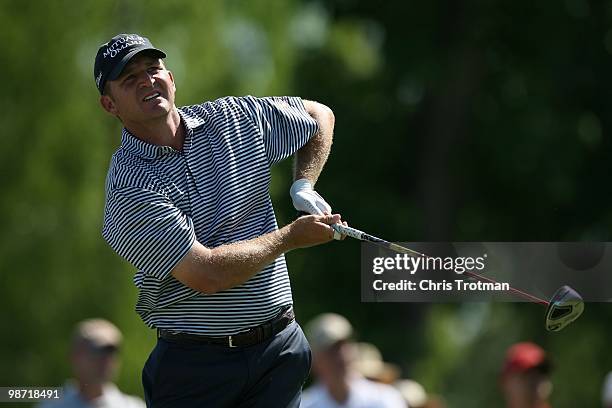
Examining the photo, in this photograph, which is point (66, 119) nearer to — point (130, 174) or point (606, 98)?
point (606, 98)

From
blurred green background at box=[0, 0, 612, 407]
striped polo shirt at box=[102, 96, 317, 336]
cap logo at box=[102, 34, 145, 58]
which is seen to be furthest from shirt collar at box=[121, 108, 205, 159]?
blurred green background at box=[0, 0, 612, 407]

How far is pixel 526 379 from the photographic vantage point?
6426 millimetres

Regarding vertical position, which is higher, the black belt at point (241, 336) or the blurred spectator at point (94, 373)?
the black belt at point (241, 336)

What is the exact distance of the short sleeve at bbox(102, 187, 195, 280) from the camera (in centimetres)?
474

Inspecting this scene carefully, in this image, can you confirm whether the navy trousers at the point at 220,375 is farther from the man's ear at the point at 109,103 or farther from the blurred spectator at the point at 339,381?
the blurred spectator at the point at 339,381

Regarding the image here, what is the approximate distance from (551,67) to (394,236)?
2.50 meters

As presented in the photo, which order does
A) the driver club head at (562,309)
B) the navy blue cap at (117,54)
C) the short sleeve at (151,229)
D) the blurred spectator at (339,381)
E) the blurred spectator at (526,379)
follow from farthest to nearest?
the blurred spectator at (339,381) < the blurred spectator at (526,379) < the driver club head at (562,309) < the navy blue cap at (117,54) < the short sleeve at (151,229)

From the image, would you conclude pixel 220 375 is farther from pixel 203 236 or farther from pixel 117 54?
pixel 117 54

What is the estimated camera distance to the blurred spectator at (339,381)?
733cm

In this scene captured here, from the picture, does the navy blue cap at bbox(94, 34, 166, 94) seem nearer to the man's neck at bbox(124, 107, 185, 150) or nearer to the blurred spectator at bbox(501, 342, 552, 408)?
the man's neck at bbox(124, 107, 185, 150)

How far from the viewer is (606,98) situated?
593 inches

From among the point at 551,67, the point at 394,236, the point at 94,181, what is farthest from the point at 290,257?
the point at 551,67

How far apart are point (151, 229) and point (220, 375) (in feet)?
1.78

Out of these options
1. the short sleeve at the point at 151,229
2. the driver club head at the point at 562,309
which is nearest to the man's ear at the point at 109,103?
the short sleeve at the point at 151,229
